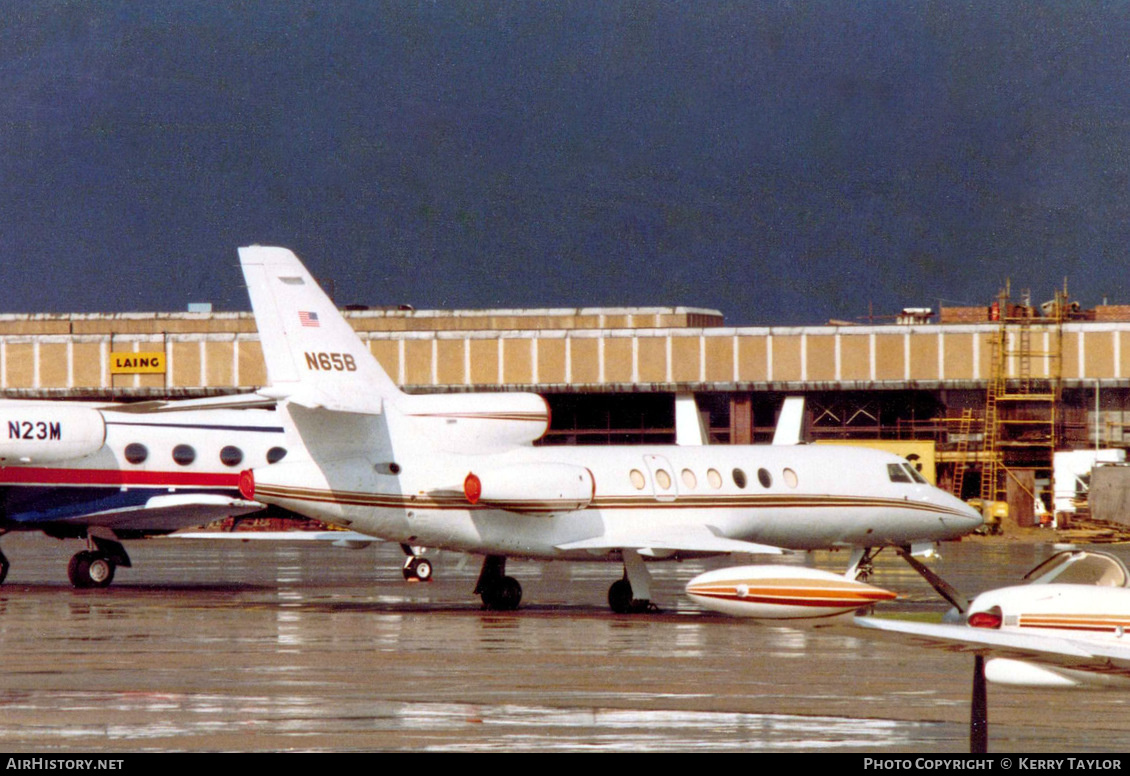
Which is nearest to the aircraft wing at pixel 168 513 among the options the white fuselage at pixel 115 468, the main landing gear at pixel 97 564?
the white fuselage at pixel 115 468

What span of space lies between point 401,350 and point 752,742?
191ft

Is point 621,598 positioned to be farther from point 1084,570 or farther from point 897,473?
point 1084,570

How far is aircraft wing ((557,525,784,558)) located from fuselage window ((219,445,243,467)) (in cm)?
939

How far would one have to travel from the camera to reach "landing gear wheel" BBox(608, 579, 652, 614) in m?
27.6

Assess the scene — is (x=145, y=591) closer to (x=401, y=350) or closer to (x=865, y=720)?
(x=865, y=720)

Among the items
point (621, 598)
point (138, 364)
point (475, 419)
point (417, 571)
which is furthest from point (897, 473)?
point (138, 364)

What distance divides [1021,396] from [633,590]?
4320cm

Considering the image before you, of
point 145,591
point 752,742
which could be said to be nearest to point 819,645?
point 752,742

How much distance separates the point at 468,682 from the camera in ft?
60.2

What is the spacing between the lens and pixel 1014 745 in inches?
547

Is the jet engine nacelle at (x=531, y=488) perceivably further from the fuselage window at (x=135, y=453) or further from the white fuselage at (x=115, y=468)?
the fuselage window at (x=135, y=453)

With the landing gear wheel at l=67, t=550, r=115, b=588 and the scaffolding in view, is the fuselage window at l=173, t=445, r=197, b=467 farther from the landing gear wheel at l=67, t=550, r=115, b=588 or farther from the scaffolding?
the scaffolding

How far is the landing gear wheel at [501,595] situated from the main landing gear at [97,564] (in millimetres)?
8997

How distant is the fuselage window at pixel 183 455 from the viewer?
1310 inches
